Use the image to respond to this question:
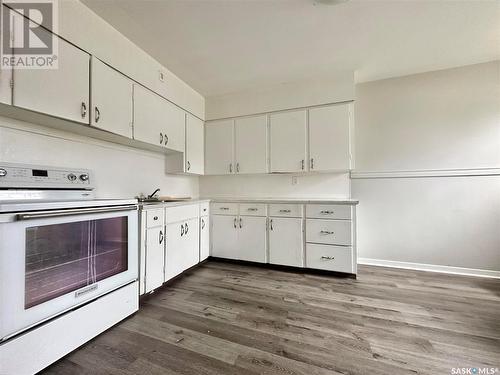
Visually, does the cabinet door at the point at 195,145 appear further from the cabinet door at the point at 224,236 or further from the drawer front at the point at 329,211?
the drawer front at the point at 329,211

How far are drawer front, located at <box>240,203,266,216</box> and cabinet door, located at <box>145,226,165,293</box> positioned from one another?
3.65 ft

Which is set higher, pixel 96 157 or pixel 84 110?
pixel 84 110

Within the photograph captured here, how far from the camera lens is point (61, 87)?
1.52 m

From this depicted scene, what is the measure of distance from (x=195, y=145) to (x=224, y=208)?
1.03m

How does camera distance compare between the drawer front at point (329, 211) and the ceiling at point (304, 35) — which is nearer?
the ceiling at point (304, 35)

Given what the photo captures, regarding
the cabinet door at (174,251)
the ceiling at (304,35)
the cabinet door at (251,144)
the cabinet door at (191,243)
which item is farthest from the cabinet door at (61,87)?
the cabinet door at (251,144)

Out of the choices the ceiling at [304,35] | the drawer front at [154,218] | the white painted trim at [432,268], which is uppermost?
the ceiling at [304,35]

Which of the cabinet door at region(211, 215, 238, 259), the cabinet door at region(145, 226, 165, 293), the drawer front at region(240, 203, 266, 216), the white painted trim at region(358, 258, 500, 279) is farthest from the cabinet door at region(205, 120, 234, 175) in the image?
the white painted trim at region(358, 258, 500, 279)

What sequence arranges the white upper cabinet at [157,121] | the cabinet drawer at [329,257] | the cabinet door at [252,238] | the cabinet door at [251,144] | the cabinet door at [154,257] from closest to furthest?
the cabinet door at [154,257]
the white upper cabinet at [157,121]
the cabinet drawer at [329,257]
the cabinet door at [252,238]
the cabinet door at [251,144]

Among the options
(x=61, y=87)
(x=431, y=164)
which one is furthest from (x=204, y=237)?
(x=431, y=164)

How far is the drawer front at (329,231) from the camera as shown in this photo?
8.18 ft

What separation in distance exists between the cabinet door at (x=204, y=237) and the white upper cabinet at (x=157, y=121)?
103cm

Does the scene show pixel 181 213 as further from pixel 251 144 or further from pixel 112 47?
pixel 112 47

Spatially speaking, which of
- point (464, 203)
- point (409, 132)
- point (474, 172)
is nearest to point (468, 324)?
point (464, 203)
